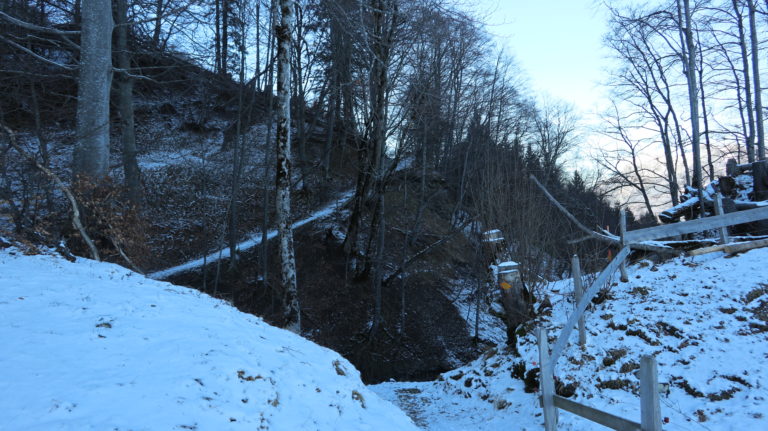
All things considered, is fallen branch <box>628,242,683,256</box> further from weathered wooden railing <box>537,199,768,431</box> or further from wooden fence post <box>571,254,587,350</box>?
wooden fence post <box>571,254,587,350</box>

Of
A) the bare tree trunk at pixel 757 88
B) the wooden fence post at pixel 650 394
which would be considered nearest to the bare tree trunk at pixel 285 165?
the wooden fence post at pixel 650 394

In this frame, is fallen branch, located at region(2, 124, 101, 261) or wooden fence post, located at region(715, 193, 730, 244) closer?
fallen branch, located at region(2, 124, 101, 261)

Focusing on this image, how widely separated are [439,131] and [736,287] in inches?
654

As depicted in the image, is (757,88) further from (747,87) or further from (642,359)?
(642,359)

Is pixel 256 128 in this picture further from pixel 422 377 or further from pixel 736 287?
pixel 736 287

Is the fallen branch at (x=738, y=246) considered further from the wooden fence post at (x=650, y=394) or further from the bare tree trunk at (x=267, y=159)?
the bare tree trunk at (x=267, y=159)

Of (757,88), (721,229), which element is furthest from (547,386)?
(757,88)

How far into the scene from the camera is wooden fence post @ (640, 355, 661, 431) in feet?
10.0

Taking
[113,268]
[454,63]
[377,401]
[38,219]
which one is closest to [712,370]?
[377,401]

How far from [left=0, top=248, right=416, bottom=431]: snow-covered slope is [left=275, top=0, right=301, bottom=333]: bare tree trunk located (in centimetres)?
327

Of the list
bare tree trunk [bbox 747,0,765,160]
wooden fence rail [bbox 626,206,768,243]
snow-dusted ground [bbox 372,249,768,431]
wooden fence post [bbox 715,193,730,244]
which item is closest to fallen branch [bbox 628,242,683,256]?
snow-dusted ground [bbox 372,249,768,431]

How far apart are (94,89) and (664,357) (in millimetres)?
12353

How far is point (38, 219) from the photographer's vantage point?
8008 millimetres

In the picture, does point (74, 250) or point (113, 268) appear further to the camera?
point (74, 250)
